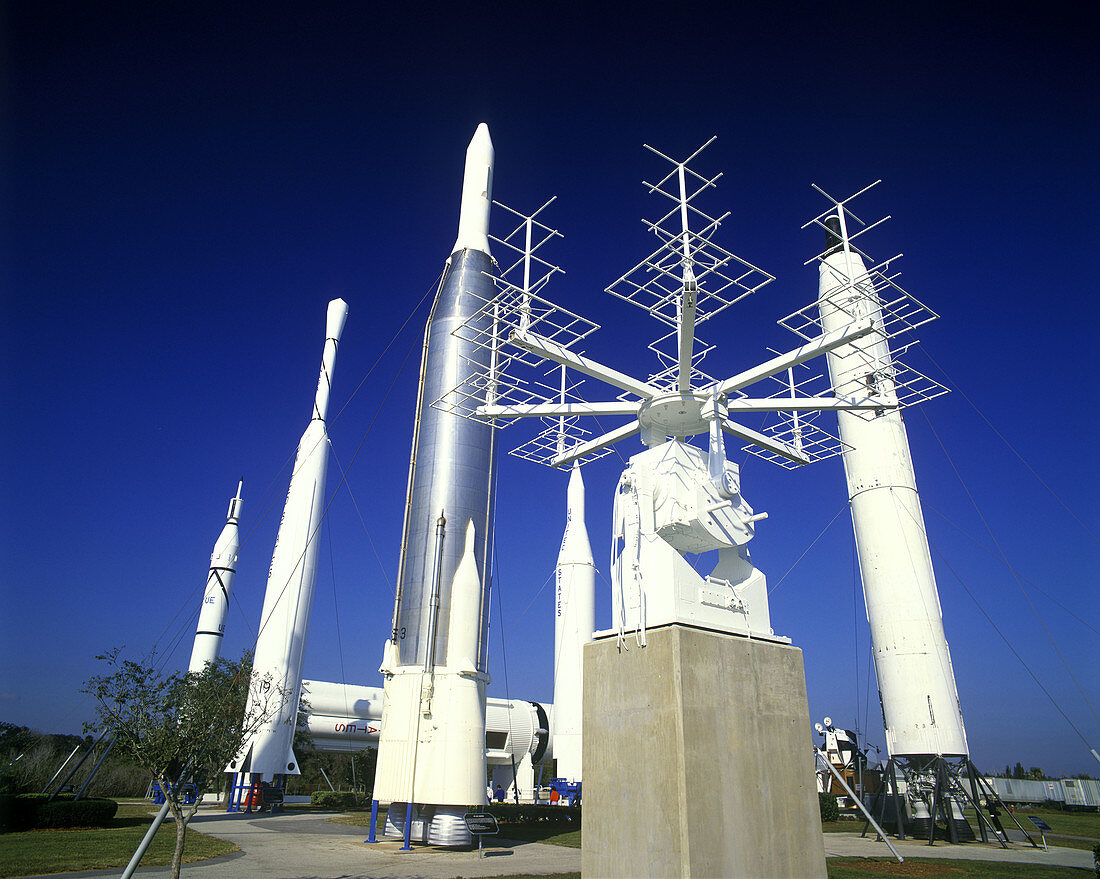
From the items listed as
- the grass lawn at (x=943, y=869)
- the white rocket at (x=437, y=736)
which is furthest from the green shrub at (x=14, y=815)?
the grass lawn at (x=943, y=869)

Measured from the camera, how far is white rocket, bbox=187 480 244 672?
32969 millimetres

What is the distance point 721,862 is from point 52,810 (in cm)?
2377

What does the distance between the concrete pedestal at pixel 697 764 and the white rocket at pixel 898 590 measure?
15.6 metres

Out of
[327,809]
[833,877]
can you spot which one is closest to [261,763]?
[327,809]

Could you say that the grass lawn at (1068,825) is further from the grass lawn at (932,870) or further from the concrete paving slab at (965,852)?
the grass lawn at (932,870)

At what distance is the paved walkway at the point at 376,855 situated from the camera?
1398 cm

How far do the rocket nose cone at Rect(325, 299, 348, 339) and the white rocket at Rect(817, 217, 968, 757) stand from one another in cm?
2504

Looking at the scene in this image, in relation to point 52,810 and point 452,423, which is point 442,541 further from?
point 52,810

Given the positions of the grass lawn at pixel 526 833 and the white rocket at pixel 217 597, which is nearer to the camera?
the grass lawn at pixel 526 833

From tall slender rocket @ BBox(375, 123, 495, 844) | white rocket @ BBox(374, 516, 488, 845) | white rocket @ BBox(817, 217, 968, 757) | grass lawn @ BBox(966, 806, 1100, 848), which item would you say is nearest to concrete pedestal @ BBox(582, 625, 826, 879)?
tall slender rocket @ BBox(375, 123, 495, 844)

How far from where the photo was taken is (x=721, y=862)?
664cm

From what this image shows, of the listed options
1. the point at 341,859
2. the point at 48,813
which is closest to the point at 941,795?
the point at 341,859

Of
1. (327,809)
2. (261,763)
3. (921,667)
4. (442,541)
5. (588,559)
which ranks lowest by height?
(327,809)

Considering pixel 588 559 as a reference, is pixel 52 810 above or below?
below
